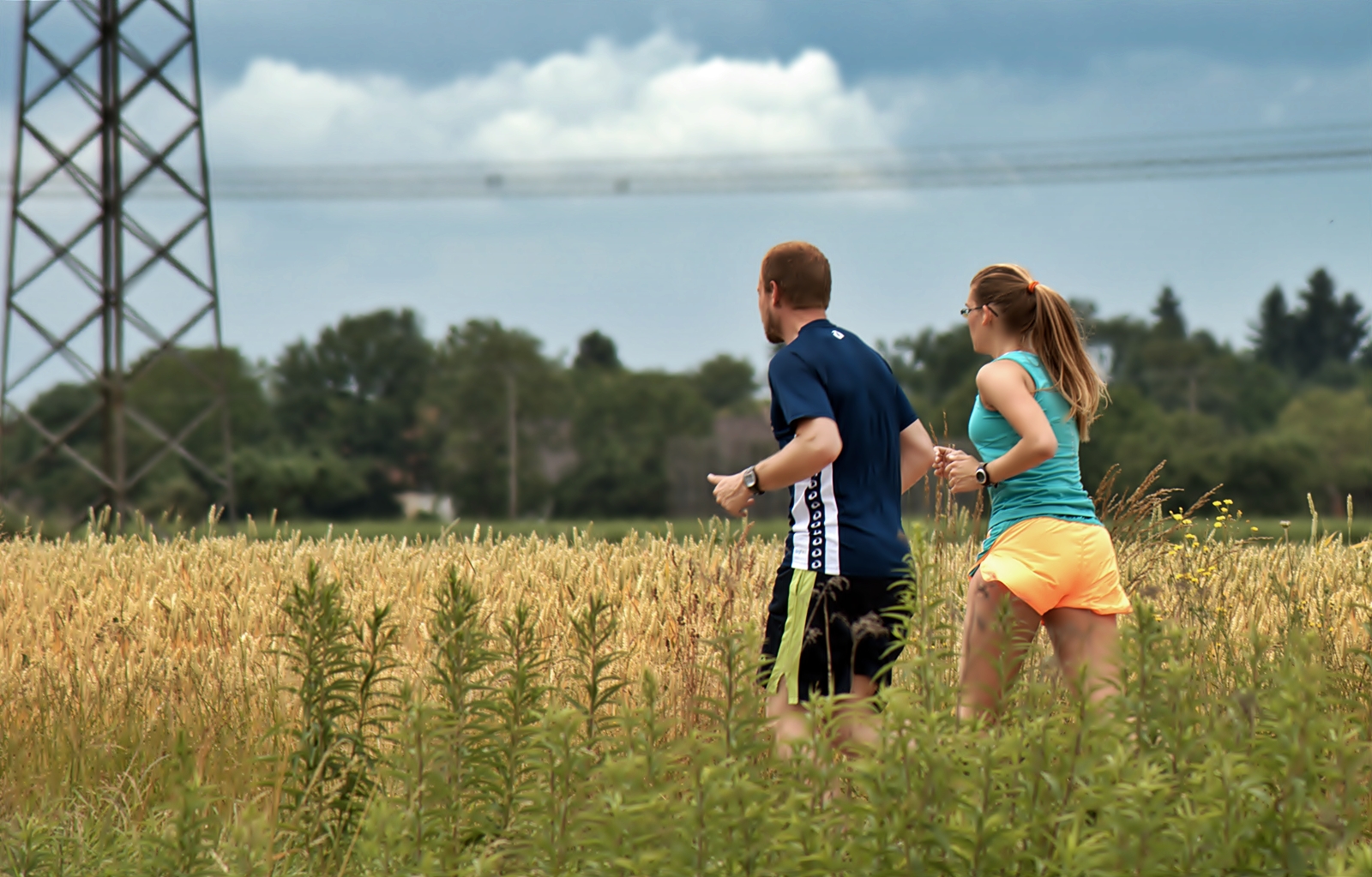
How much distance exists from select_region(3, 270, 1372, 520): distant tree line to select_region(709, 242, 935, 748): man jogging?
150ft

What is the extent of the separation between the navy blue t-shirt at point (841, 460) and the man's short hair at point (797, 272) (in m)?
0.10

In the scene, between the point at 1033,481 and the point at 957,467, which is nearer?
the point at 1033,481

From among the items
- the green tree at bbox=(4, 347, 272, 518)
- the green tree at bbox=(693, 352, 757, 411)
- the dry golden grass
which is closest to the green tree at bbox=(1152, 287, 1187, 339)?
the green tree at bbox=(693, 352, 757, 411)

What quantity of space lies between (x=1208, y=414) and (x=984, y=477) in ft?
205

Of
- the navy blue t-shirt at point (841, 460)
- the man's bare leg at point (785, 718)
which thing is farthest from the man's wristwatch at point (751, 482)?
the man's bare leg at point (785, 718)

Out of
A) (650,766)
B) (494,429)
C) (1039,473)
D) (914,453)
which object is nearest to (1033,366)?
(1039,473)

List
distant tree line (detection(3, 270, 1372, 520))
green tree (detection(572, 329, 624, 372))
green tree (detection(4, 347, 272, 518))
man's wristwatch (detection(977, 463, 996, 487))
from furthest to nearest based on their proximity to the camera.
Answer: green tree (detection(572, 329, 624, 372)), distant tree line (detection(3, 270, 1372, 520)), green tree (detection(4, 347, 272, 518)), man's wristwatch (detection(977, 463, 996, 487))

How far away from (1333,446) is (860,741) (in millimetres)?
66264

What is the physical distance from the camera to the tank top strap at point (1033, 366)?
4.08 metres

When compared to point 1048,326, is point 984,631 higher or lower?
lower

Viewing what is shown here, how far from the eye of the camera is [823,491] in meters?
3.82

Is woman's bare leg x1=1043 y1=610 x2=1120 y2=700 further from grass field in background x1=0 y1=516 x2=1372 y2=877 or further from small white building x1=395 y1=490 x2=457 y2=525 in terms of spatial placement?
small white building x1=395 y1=490 x2=457 y2=525

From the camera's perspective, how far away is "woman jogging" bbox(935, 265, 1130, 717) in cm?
392

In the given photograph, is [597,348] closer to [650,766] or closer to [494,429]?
[494,429]
